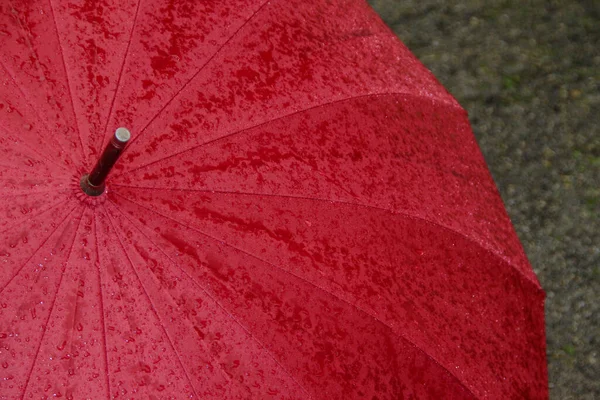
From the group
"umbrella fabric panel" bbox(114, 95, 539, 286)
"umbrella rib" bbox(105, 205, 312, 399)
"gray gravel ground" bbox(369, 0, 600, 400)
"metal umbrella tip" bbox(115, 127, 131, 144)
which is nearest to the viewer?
"metal umbrella tip" bbox(115, 127, 131, 144)

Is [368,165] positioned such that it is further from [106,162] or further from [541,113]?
[541,113]

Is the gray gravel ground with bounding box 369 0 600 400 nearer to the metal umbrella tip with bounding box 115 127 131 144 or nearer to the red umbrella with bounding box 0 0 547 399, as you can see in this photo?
the red umbrella with bounding box 0 0 547 399

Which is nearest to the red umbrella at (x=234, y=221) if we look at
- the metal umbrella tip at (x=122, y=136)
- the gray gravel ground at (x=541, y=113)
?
the metal umbrella tip at (x=122, y=136)

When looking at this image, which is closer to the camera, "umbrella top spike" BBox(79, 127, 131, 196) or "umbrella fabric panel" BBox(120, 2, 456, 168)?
"umbrella top spike" BBox(79, 127, 131, 196)

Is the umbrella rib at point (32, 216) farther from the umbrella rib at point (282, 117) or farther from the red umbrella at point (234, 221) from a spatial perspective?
the umbrella rib at point (282, 117)

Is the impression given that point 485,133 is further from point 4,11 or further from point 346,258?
point 4,11

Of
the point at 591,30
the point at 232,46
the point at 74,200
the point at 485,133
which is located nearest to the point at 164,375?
the point at 74,200

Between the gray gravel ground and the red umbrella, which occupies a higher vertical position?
the gray gravel ground

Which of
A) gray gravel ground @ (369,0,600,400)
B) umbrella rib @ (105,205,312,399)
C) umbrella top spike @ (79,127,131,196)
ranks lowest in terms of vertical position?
umbrella rib @ (105,205,312,399)

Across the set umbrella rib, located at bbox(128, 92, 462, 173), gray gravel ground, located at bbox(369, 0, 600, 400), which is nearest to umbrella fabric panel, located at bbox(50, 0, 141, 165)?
umbrella rib, located at bbox(128, 92, 462, 173)
